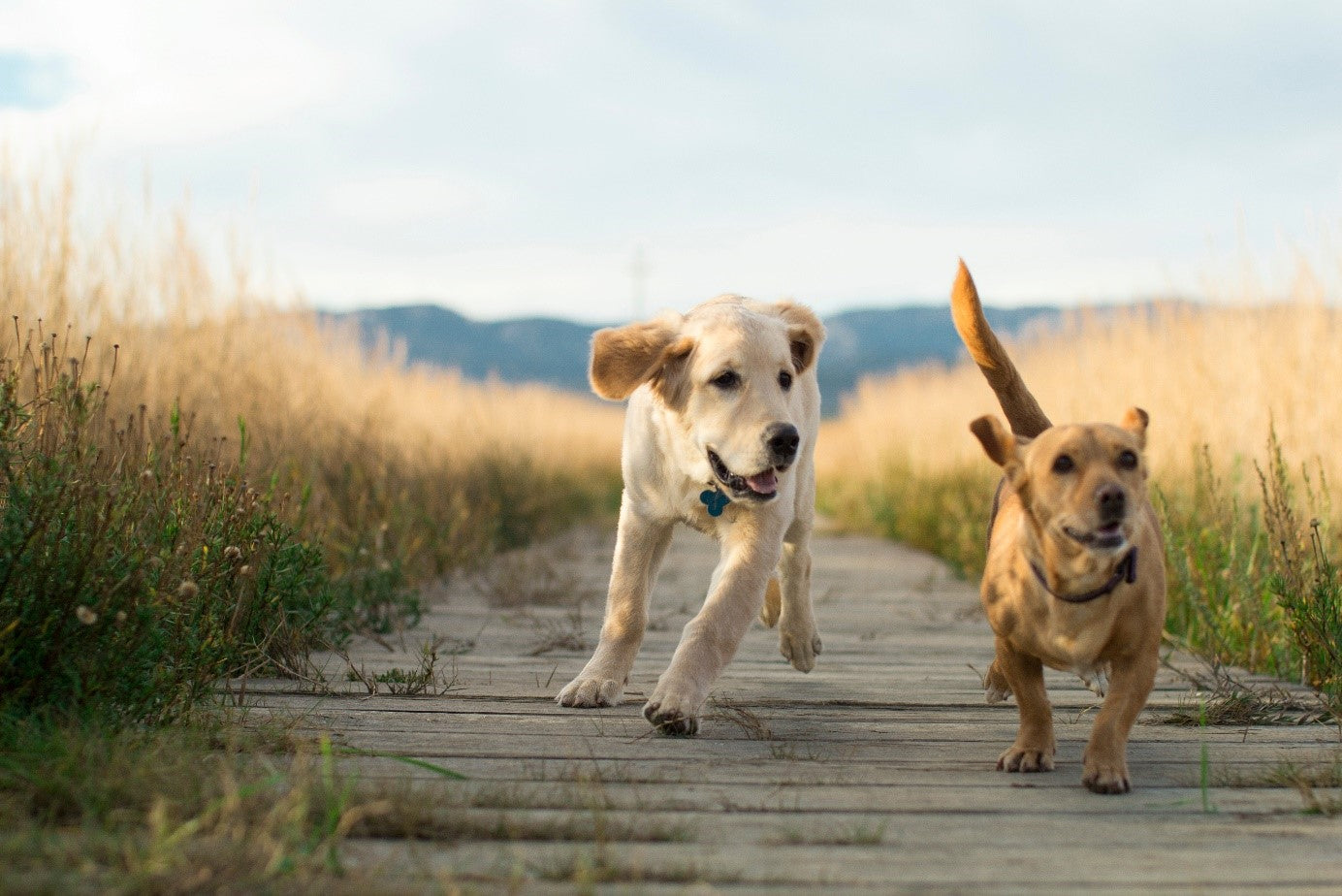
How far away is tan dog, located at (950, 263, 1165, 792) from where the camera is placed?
2855 millimetres

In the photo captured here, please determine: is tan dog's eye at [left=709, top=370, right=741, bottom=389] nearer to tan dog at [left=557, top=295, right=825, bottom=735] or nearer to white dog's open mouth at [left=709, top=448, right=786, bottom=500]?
tan dog at [left=557, top=295, right=825, bottom=735]

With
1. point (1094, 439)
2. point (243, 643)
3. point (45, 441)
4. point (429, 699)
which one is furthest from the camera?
point (243, 643)

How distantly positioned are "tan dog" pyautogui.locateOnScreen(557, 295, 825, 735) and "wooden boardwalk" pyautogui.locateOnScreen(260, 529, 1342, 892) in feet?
0.78

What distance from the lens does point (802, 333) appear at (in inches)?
172

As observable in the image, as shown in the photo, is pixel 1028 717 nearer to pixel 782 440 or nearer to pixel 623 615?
pixel 782 440

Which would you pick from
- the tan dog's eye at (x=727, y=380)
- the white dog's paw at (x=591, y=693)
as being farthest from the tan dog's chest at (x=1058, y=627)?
the white dog's paw at (x=591, y=693)

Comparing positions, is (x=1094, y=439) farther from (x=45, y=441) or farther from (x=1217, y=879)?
(x=45, y=441)

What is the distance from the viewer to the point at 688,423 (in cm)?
396

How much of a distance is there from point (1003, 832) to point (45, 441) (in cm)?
266

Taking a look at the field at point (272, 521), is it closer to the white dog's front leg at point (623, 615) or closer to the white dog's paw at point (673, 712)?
the white dog's front leg at point (623, 615)

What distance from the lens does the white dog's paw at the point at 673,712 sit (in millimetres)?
3355

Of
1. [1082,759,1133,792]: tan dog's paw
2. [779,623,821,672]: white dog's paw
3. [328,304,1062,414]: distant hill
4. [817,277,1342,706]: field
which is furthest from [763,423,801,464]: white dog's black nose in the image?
[328,304,1062,414]: distant hill

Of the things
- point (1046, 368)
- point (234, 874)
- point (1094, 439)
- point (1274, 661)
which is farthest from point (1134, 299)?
point (234, 874)

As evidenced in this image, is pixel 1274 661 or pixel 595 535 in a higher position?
pixel 1274 661
